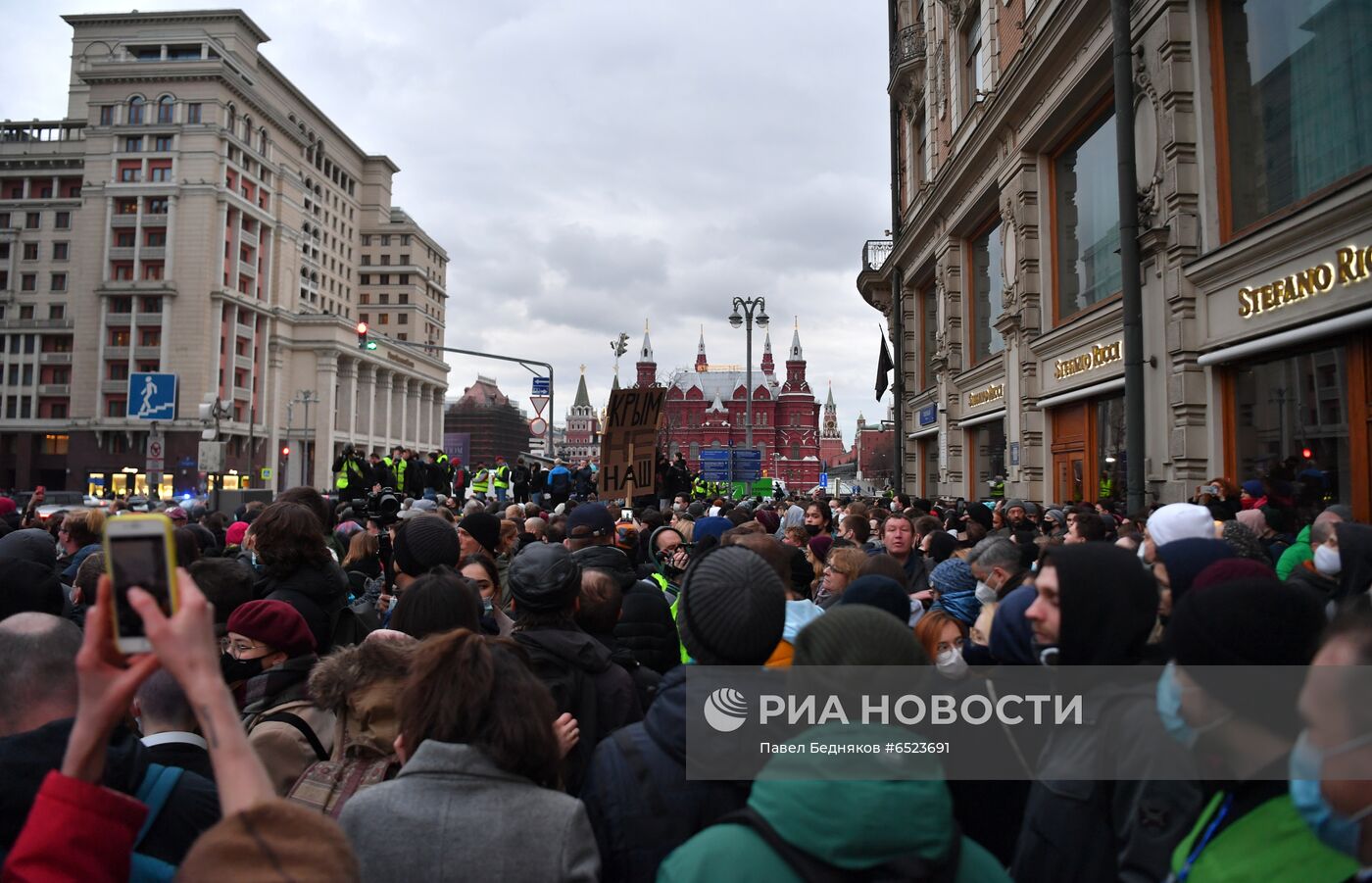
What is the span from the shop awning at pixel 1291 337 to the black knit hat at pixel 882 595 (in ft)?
23.6

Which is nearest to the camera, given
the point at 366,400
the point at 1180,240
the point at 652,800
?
the point at 652,800

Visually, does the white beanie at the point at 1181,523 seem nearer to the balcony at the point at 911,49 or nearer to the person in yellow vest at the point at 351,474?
the person in yellow vest at the point at 351,474

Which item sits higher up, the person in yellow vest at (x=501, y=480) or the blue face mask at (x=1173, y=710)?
the person in yellow vest at (x=501, y=480)

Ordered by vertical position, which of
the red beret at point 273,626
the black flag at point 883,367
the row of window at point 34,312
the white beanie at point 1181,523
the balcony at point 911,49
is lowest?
the red beret at point 273,626

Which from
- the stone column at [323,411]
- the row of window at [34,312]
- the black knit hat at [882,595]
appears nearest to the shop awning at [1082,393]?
the black knit hat at [882,595]

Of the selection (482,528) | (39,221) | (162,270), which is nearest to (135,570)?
(482,528)

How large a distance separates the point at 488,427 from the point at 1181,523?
136 meters

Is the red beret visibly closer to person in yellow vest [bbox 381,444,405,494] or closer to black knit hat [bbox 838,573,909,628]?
black knit hat [bbox 838,573,909,628]

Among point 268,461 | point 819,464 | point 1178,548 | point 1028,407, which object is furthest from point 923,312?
point 819,464

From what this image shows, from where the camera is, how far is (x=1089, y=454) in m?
14.2

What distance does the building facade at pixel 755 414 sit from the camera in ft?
360

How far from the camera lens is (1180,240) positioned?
35.7 ft
